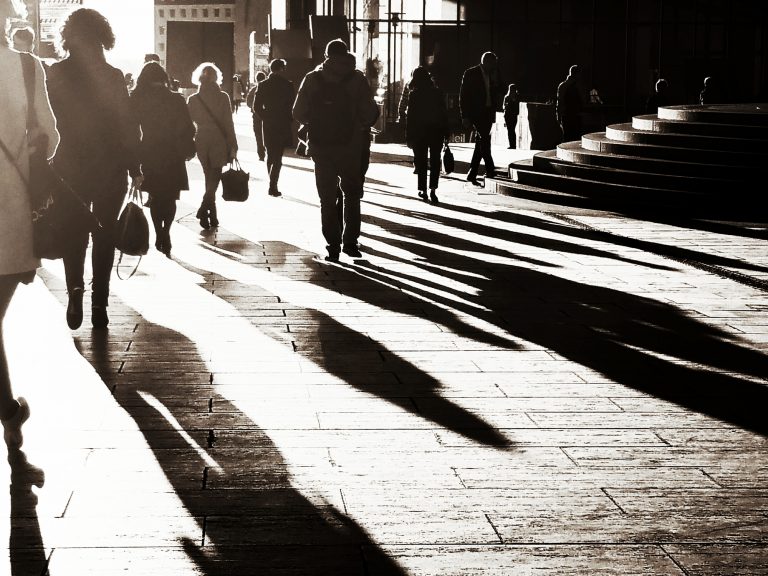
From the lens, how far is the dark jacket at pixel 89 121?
8.07 meters

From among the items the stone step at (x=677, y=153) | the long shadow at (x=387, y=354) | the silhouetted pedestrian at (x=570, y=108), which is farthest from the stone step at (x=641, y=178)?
the long shadow at (x=387, y=354)

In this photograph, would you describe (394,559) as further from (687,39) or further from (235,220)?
(687,39)

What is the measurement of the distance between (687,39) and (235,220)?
1170 inches

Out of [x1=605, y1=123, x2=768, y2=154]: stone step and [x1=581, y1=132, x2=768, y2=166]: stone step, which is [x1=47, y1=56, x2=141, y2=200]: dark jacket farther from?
[x1=605, y1=123, x2=768, y2=154]: stone step

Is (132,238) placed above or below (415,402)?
above

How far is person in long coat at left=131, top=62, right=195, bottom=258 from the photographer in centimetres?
1155

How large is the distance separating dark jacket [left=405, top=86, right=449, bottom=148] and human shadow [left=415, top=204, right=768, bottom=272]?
0.97m

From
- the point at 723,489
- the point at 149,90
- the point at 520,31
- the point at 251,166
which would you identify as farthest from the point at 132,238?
the point at 520,31

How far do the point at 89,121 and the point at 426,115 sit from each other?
29.9 ft

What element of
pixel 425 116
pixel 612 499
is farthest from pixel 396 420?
pixel 425 116

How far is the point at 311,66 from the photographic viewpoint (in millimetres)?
31203

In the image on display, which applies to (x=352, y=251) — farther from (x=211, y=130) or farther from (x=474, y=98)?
(x=474, y=98)

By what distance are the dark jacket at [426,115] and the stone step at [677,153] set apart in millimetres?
2835

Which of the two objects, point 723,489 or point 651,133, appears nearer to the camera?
point 723,489
